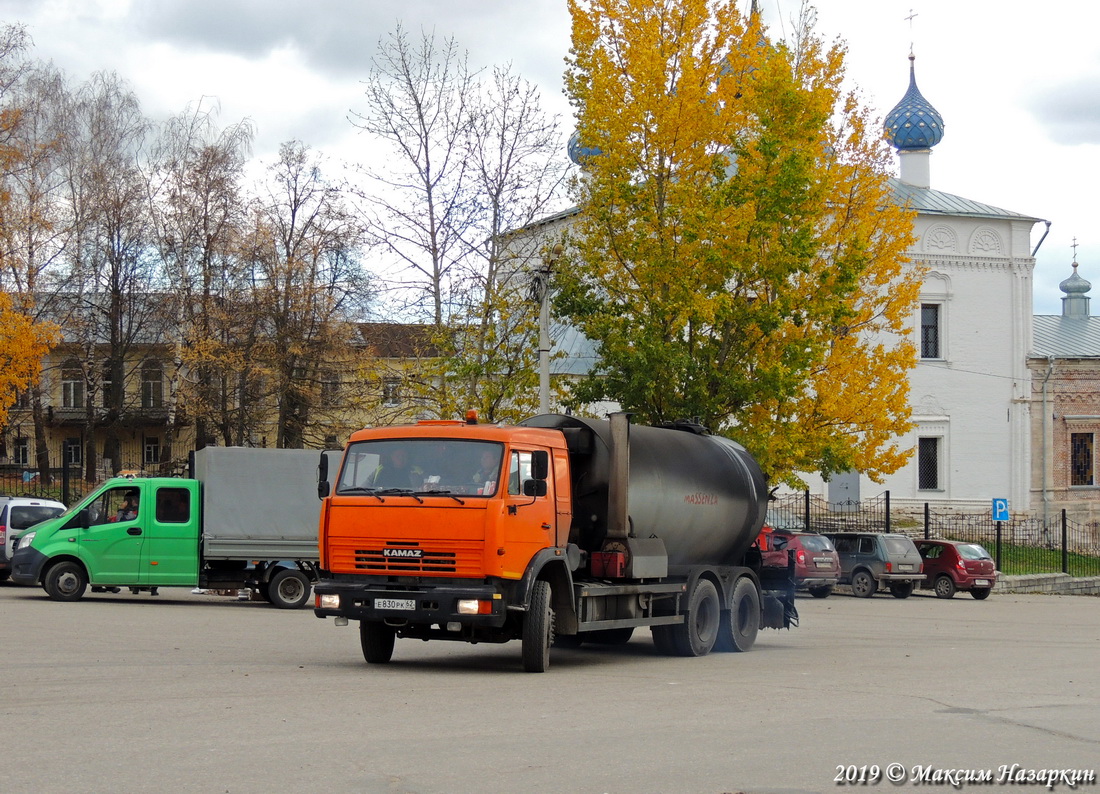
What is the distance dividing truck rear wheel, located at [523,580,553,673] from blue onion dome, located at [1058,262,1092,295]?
54.9 metres

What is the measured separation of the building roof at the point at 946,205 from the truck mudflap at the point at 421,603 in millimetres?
38122

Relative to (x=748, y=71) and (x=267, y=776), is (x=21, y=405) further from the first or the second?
(x=267, y=776)

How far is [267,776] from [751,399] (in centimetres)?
1914

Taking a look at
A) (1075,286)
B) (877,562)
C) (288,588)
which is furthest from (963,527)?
(288,588)

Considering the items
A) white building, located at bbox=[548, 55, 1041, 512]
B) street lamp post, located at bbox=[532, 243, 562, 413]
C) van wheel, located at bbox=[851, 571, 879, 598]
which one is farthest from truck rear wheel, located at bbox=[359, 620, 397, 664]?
white building, located at bbox=[548, 55, 1041, 512]

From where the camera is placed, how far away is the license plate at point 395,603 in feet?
43.0

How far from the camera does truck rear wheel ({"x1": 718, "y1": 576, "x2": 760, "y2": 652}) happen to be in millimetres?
17330

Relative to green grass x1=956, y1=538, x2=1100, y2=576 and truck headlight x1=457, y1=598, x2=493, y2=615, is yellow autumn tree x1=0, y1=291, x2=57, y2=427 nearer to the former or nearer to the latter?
truck headlight x1=457, y1=598, x2=493, y2=615

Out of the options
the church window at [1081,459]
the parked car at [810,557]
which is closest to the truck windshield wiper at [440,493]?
the parked car at [810,557]

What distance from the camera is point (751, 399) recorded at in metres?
25.6

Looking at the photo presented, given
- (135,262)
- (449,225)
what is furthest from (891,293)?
(135,262)

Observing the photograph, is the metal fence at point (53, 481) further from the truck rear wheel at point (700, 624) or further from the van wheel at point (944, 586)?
the truck rear wheel at point (700, 624)

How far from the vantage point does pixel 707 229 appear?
81.9 ft

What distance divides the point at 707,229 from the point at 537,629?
43.0ft
